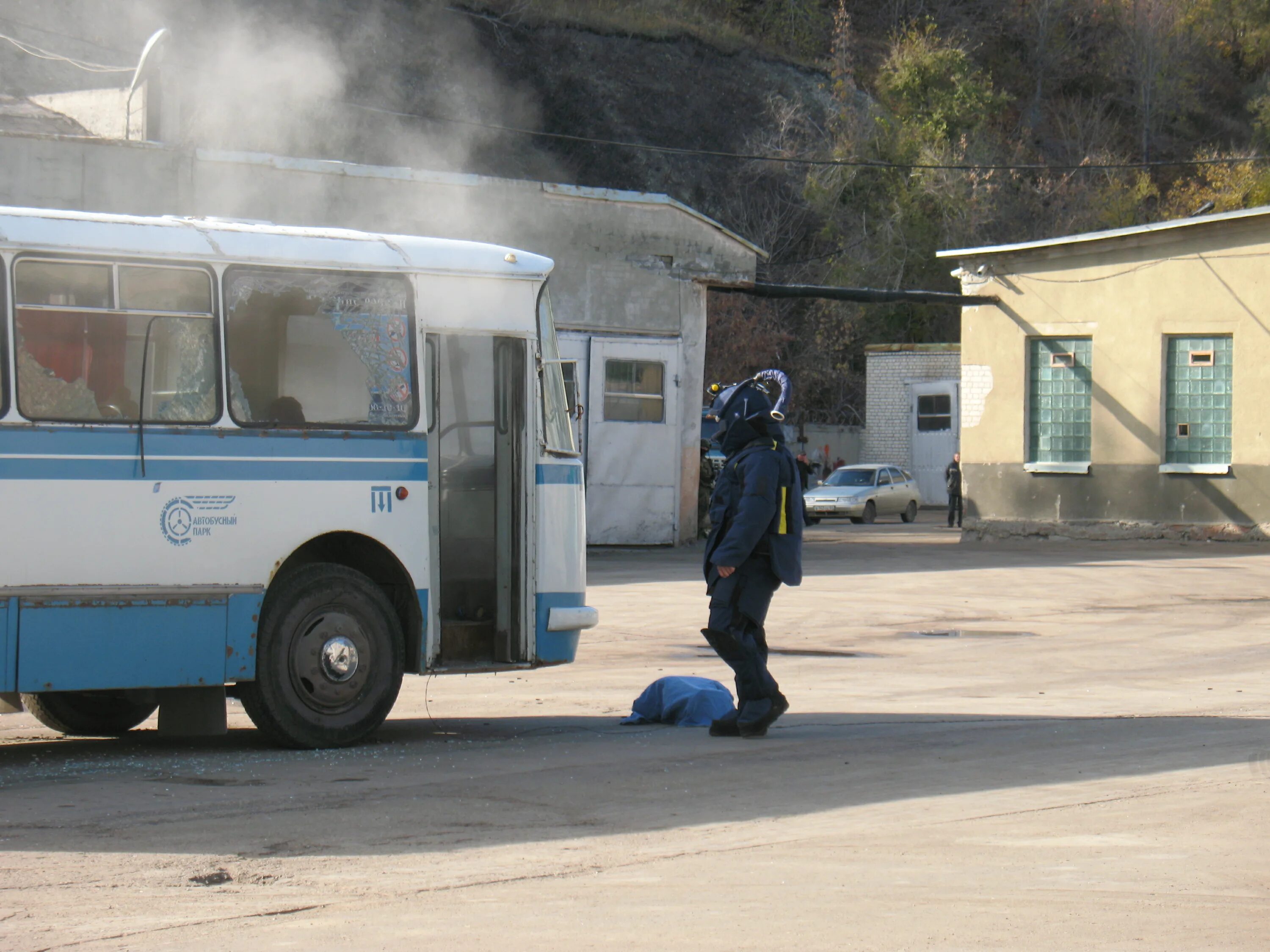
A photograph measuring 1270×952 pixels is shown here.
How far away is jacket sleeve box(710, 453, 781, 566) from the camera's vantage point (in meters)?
8.98

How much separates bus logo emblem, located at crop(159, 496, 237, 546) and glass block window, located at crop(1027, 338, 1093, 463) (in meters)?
21.0

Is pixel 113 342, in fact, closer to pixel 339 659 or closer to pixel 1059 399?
pixel 339 659

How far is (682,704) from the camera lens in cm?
993

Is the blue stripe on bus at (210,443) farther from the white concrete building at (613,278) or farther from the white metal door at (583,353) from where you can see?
the white metal door at (583,353)

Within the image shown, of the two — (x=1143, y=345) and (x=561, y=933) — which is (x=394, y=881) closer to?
(x=561, y=933)

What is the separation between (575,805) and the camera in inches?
286

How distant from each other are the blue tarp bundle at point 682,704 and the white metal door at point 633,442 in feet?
48.4

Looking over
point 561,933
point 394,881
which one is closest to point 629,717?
point 394,881

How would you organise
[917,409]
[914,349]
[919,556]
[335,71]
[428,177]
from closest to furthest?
[428,177]
[919,556]
[914,349]
[917,409]
[335,71]

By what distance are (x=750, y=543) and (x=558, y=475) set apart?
132cm

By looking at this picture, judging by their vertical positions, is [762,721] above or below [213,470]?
below

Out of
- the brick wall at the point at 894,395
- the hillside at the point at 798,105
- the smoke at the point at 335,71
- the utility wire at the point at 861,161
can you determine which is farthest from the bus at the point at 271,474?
the smoke at the point at 335,71

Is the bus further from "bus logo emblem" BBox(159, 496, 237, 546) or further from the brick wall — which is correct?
the brick wall

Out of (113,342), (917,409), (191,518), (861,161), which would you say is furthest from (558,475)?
(861,161)
